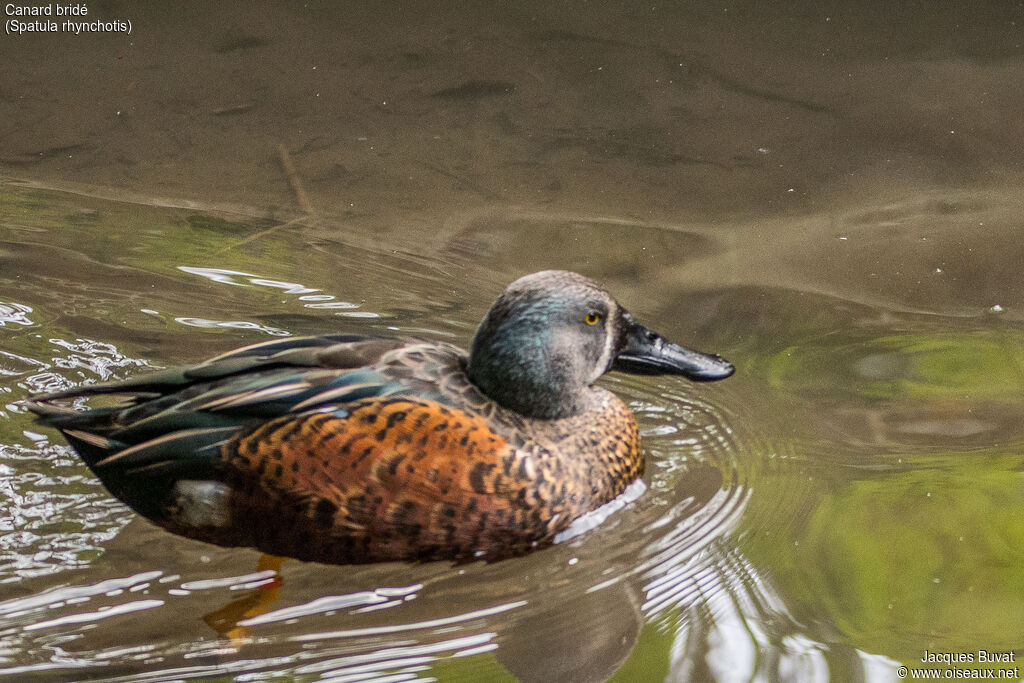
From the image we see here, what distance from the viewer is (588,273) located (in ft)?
18.4

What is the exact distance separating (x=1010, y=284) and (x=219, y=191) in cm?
391

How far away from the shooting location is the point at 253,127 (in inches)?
273

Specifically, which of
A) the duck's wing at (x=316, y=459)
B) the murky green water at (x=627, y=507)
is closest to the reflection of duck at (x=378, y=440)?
the duck's wing at (x=316, y=459)

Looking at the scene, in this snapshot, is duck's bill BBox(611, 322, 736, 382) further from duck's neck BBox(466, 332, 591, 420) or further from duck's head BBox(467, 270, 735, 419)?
duck's neck BBox(466, 332, 591, 420)

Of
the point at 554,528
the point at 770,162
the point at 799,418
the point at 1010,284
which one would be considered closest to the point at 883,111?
the point at 770,162

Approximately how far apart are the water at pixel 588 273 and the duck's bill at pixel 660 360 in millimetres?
364

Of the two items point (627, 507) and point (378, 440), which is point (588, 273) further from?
point (378, 440)

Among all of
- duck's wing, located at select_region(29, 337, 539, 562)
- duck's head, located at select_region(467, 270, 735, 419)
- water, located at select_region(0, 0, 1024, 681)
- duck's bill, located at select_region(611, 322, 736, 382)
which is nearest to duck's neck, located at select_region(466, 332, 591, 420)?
duck's head, located at select_region(467, 270, 735, 419)

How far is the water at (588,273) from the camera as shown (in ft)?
11.7

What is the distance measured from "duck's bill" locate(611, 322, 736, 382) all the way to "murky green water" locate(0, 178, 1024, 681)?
364mm

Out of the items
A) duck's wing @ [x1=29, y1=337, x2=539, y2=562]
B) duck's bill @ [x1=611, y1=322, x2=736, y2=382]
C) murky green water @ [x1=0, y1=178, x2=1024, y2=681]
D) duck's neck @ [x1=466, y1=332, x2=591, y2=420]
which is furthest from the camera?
duck's bill @ [x1=611, y1=322, x2=736, y2=382]

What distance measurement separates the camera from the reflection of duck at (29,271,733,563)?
3742mm

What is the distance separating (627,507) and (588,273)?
5.48ft

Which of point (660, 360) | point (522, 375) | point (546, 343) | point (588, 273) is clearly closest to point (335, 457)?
point (522, 375)
